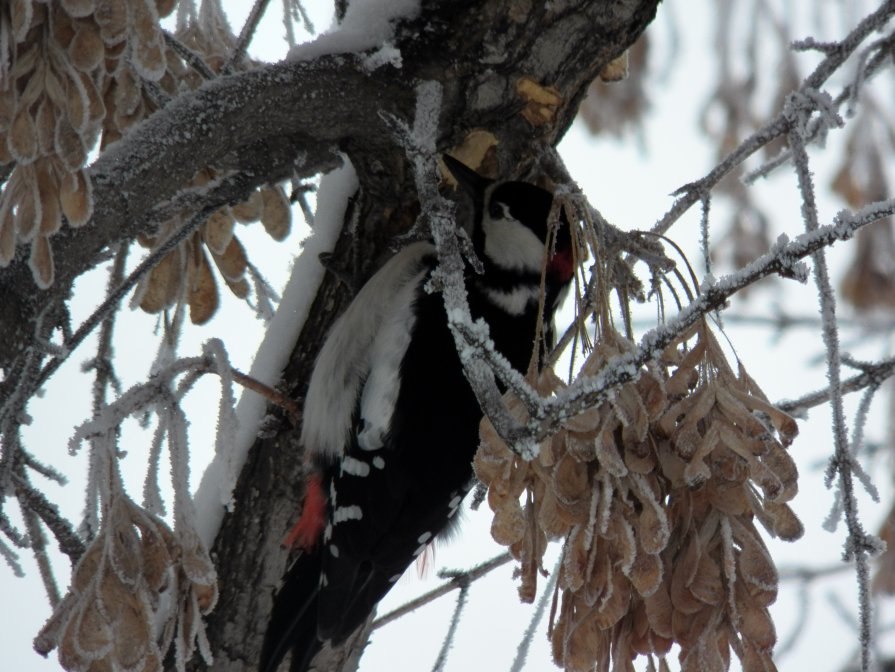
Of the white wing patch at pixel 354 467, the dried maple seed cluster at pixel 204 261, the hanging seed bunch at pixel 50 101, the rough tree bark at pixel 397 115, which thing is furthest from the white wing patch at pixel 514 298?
the hanging seed bunch at pixel 50 101

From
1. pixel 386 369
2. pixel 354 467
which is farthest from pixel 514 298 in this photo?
pixel 354 467

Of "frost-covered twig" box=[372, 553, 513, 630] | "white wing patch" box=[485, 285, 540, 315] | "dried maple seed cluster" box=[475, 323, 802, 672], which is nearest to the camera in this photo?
"dried maple seed cluster" box=[475, 323, 802, 672]

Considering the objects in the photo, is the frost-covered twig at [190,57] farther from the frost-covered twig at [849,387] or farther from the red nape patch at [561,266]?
the frost-covered twig at [849,387]

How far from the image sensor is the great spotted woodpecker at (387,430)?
2264 millimetres

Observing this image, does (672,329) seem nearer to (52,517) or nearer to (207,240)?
(52,517)

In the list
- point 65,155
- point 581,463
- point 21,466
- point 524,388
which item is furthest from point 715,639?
point 21,466

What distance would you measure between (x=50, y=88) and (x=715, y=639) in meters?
0.95

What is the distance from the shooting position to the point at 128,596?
1.36 meters

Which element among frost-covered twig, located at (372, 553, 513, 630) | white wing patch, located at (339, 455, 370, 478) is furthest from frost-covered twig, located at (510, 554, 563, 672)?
white wing patch, located at (339, 455, 370, 478)

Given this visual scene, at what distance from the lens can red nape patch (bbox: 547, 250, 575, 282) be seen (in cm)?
259

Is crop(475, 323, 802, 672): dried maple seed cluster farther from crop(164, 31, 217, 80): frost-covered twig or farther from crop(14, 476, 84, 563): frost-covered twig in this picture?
crop(164, 31, 217, 80): frost-covered twig

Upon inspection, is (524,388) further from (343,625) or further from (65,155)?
(343,625)

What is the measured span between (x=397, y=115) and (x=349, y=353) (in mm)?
575

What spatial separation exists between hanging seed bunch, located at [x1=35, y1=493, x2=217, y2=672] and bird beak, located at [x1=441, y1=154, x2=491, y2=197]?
106cm
